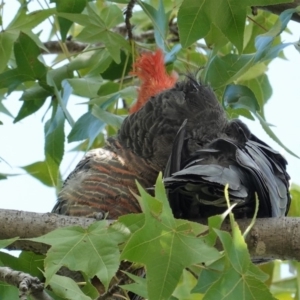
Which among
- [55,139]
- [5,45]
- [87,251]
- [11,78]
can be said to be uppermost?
[5,45]

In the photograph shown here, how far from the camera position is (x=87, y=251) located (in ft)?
4.49

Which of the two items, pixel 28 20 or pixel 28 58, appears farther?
pixel 28 58

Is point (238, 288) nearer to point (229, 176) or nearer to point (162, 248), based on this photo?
point (162, 248)

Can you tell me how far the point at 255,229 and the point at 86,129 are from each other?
87cm

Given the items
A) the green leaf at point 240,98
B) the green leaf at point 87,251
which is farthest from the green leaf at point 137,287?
the green leaf at point 240,98

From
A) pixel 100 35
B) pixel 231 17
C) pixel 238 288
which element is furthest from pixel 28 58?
pixel 238 288

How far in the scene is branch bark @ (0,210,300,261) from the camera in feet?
4.97

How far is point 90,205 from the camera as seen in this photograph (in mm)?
2109

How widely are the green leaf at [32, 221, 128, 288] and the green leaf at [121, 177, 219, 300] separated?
0.07 metres

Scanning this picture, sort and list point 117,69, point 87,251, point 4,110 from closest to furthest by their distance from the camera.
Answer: point 87,251, point 4,110, point 117,69

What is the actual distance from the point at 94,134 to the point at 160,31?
14.9 inches

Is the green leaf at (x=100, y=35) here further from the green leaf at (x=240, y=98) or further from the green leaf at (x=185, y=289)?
the green leaf at (x=185, y=289)

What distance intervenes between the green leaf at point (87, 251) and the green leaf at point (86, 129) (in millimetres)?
868

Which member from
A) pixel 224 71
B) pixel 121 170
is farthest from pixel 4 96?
pixel 224 71
